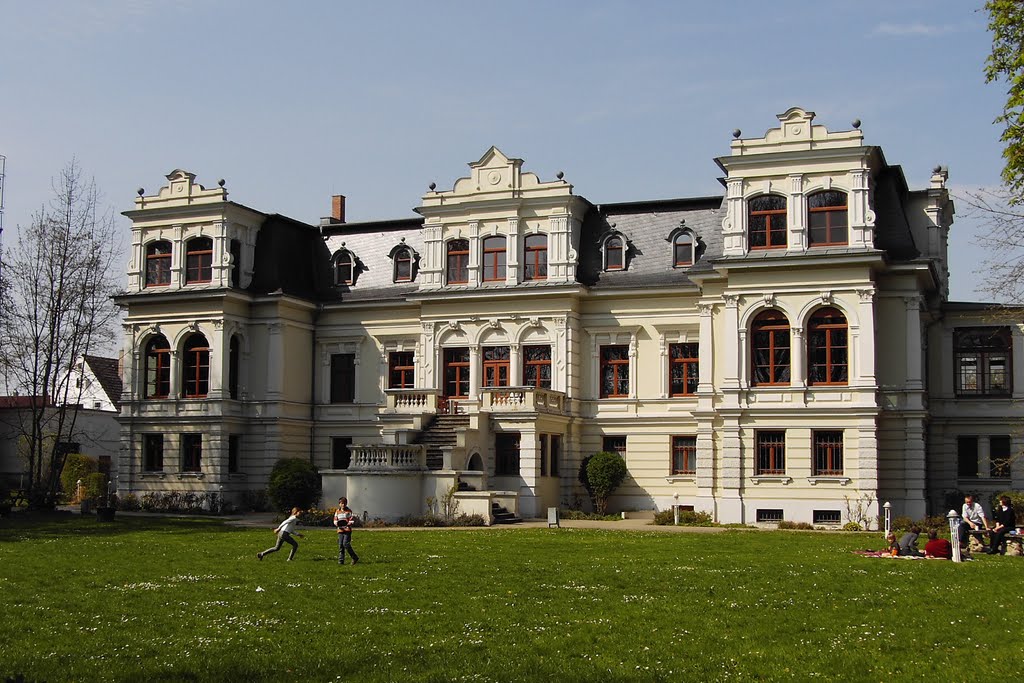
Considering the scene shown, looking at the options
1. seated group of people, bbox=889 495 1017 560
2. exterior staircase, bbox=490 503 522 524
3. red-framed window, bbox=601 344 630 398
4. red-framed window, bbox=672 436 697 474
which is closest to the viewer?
seated group of people, bbox=889 495 1017 560

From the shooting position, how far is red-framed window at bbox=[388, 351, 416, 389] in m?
48.9

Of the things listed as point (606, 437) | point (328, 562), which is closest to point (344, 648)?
point (328, 562)

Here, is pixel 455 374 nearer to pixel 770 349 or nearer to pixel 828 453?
pixel 770 349

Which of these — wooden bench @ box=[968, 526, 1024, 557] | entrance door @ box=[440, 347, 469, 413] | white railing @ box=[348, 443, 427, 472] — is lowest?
wooden bench @ box=[968, 526, 1024, 557]

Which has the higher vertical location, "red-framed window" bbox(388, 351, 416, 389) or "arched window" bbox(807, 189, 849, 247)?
"arched window" bbox(807, 189, 849, 247)

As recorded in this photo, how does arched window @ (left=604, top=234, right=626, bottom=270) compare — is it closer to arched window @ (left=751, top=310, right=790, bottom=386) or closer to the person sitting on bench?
arched window @ (left=751, top=310, right=790, bottom=386)

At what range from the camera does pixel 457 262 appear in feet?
155

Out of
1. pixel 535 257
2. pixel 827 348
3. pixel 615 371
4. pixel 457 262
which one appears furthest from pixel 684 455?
pixel 457 262

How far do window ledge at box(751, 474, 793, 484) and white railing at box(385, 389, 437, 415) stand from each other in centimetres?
1182

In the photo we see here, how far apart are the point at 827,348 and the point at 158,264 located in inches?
1023

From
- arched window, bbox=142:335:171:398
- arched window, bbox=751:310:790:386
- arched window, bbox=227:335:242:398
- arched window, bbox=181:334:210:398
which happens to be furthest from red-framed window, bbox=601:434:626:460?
arched window, bbox=142:335:171:398

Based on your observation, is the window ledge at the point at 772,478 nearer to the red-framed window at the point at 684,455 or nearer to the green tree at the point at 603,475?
the red-framed window at the point at 684,455

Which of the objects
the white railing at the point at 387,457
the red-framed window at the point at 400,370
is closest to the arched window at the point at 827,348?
the white railing at the point at 387,457

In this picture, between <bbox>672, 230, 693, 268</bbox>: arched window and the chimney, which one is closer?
<bbox>672, 230, 693, 268</bbox>: arched window
